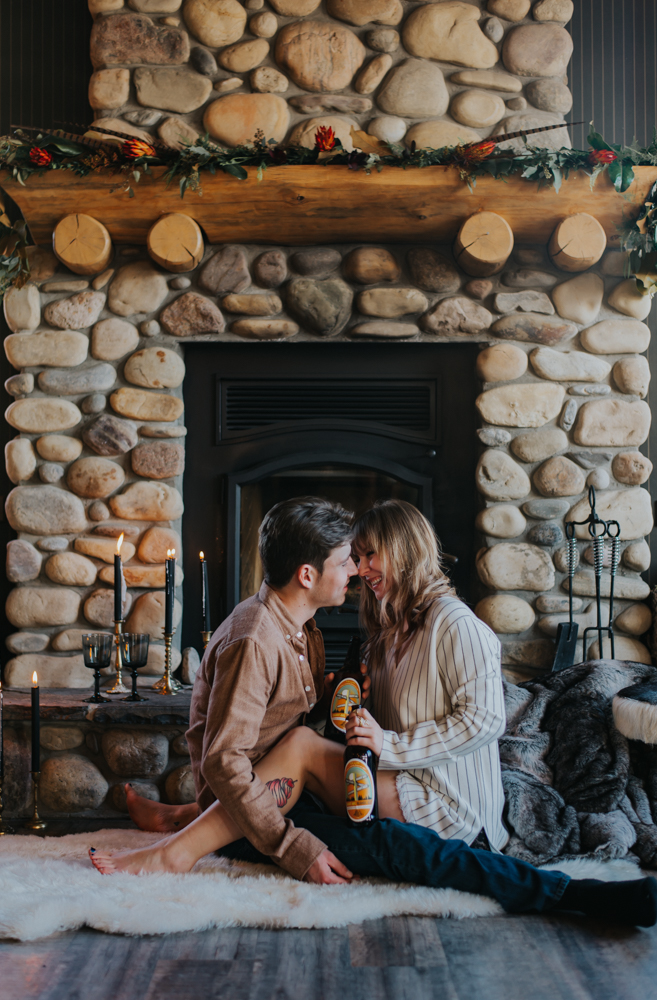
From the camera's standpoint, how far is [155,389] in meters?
2.85

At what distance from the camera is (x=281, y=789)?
5.78 ft

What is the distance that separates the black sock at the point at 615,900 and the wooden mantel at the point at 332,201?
2.11m

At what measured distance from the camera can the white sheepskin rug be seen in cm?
156

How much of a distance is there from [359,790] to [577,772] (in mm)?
749

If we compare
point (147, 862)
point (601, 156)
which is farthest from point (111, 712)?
point (601, 156)

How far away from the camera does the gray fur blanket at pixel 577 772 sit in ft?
6.35

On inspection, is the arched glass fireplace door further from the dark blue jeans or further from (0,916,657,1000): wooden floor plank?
(0,916,657,1000): wooden floor plank

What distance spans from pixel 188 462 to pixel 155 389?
30cm

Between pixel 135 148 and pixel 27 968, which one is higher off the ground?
pixel 135 148

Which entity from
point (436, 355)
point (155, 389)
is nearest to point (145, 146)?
point (155, 389)

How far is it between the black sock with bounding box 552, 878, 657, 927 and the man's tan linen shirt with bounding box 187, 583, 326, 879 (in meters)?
0.55

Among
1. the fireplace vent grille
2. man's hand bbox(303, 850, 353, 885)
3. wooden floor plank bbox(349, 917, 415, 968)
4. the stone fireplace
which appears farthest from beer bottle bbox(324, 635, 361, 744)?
the fireplace vent grille

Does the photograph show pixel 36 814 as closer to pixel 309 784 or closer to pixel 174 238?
pixel 309 784

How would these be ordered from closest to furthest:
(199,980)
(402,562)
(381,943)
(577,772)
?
(199,980)
(381,943)
(402,562)
(577,772)
